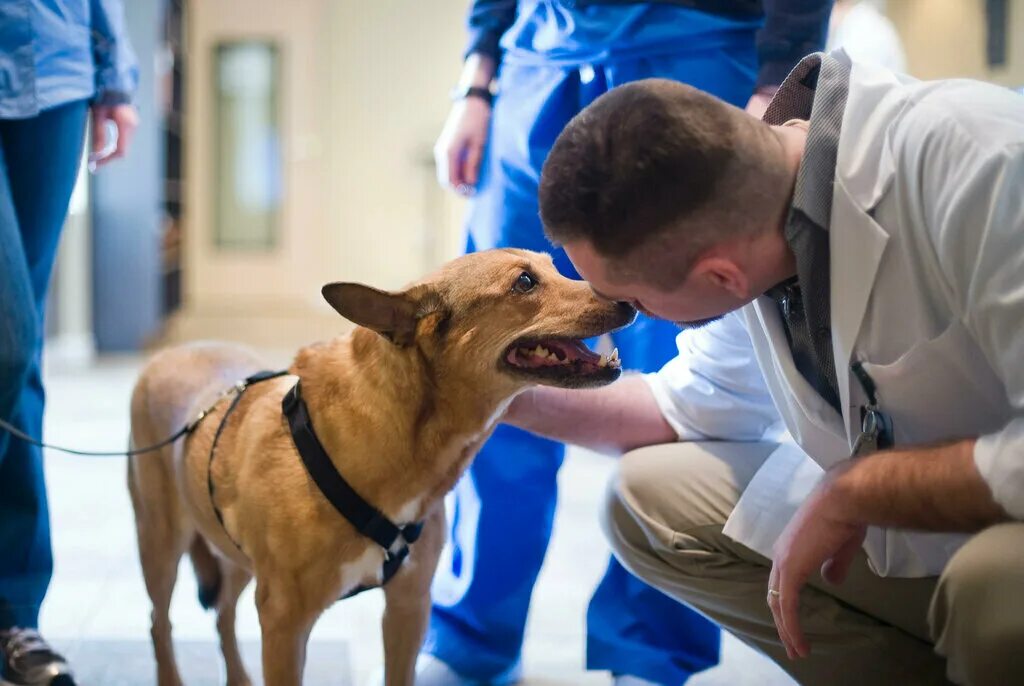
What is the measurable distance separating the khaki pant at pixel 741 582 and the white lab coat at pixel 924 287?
0.34 feet

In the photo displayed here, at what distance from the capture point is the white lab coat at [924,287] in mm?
1042

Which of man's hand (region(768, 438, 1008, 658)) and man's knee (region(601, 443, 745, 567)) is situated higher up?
man's hand (region(768, 438, 1008, 658))

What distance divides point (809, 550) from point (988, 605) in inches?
7.6

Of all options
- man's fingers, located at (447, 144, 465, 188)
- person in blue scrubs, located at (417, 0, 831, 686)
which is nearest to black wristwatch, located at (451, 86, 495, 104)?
person in blue scrubs, located at (417, 0, 831, 686)

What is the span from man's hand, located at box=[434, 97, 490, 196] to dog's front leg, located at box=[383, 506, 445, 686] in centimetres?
72

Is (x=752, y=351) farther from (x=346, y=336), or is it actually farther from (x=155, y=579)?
(x=155, y=579)

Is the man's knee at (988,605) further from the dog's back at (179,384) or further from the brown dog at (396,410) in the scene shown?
the dog's back at (179,384)

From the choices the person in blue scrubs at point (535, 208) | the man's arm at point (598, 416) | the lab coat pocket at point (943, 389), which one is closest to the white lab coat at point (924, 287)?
the lab coat pocket at point (943, 389)

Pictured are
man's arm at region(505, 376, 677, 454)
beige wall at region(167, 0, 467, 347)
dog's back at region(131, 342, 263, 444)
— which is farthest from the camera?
beige wall at region(167, 0, 467, 347)

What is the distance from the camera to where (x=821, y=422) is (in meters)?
1.30

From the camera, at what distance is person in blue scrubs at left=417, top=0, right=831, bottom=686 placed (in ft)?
5.90

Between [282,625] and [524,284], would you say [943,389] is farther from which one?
[282,625]

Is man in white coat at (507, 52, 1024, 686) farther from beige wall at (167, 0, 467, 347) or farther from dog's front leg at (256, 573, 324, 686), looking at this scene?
beige wall at (167, 0, 467, 347)

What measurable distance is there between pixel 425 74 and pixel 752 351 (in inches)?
339
